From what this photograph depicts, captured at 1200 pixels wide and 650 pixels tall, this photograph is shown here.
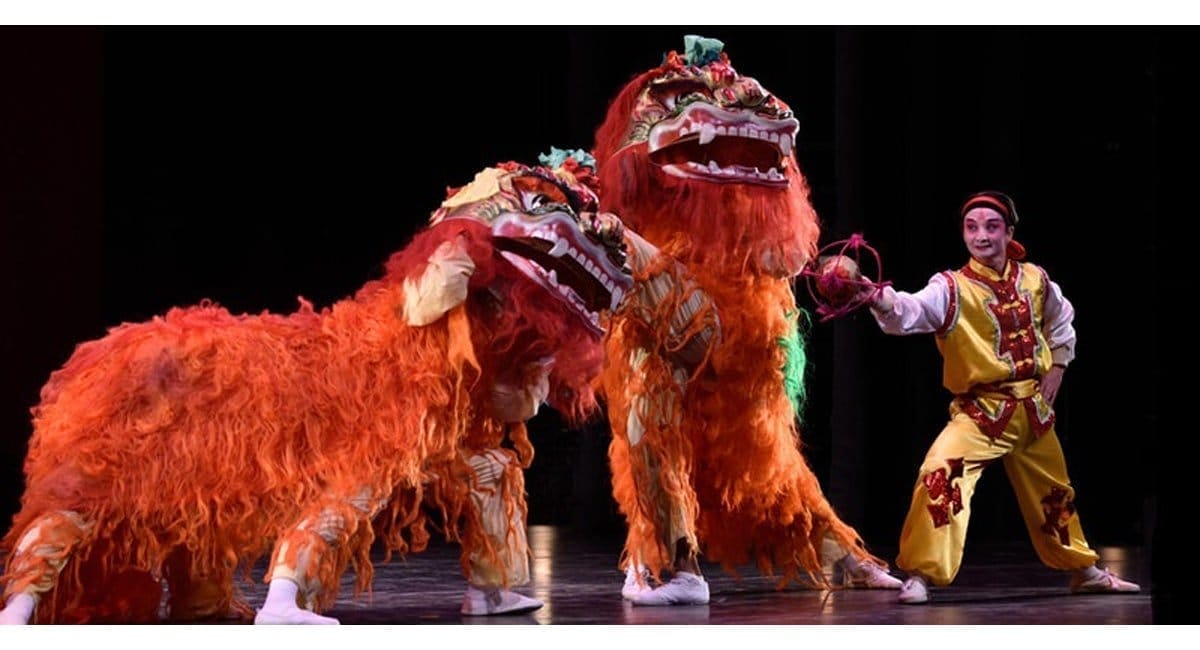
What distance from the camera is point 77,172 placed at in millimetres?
6797

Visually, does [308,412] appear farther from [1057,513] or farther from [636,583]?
[1057,513]

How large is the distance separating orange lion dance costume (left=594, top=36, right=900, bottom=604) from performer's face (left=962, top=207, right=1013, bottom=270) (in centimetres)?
42

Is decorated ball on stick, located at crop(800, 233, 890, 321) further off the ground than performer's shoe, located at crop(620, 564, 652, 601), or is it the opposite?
decorated ball on stick, located at crop(800, 233, 890, 321)

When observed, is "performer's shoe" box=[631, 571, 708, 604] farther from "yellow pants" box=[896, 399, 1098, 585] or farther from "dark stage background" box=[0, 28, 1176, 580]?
"dark stage background" box=[0, 28, 1176, 580]

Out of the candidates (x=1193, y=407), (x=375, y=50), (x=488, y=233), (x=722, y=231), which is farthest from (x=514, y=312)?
(x=375, y=50)

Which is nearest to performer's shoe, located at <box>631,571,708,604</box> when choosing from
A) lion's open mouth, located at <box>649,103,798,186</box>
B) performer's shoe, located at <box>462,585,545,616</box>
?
performer's shoe, located at <box>462,585,545,616</box>

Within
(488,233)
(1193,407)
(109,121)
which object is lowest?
(1193,407)

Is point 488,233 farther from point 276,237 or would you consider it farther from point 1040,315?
point 276,237

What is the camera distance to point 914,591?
555cm

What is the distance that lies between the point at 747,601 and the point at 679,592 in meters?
0.24

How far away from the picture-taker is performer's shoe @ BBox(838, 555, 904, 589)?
589cm

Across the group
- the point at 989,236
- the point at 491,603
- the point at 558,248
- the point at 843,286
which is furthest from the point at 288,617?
the point at 989,236

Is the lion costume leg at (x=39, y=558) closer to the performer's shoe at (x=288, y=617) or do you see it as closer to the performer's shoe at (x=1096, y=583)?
the performer's shoe at (x=288, y=617)

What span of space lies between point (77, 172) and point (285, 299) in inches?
48.8
